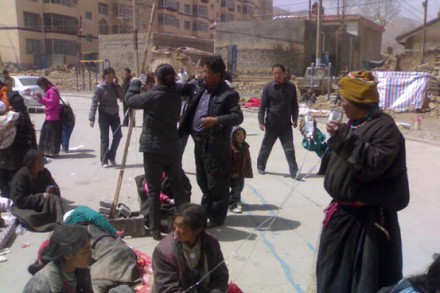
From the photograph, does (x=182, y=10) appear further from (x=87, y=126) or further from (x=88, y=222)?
(x=88, y=222)

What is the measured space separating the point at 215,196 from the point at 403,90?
16.2m

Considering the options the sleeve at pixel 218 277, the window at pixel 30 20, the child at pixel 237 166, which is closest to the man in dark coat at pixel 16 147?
the child at pixel 237 166

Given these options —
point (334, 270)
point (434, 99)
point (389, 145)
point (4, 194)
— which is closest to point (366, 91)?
point (389, 145)

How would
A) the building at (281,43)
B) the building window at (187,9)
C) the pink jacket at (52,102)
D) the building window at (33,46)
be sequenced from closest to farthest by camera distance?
1. the pink jacket at (52,102)
2. the building at (281,43)
3. the building window at (33,46)
4. the building window at (187,9)

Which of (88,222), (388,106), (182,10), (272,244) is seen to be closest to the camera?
(88,222)

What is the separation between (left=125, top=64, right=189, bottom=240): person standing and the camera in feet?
15.4

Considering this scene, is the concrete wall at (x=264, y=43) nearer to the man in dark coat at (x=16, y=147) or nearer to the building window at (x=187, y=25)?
the building window at (x=187, y=25)

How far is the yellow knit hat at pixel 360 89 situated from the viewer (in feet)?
8.71

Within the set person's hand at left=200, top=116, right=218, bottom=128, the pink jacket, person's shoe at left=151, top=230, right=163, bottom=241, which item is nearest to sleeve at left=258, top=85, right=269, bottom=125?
person's hand at left=200, top=116, right=218, bottom=128

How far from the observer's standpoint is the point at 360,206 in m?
2.69

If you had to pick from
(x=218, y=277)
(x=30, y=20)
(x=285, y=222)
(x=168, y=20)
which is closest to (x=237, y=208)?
(x=285, y=222)

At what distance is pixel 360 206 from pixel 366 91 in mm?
641

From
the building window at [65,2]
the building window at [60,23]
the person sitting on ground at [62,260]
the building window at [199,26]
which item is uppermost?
the building window at [65,2]

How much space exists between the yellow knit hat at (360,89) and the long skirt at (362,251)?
2.00ft
